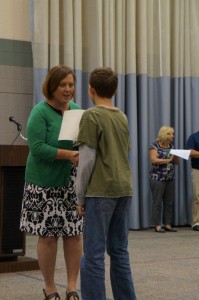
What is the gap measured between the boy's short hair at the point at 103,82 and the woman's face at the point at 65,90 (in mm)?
459

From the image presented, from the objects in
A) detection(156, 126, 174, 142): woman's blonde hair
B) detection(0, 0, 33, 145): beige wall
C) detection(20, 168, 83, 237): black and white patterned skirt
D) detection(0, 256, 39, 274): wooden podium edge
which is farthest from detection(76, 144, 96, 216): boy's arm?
detection(156, 126, 174, 142): woman's blonde hair

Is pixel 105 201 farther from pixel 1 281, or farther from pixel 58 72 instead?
pixel 1 281

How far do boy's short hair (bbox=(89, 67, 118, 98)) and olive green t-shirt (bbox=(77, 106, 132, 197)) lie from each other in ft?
0.26

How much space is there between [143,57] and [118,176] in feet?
17.0

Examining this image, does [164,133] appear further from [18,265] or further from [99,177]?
[99,177]

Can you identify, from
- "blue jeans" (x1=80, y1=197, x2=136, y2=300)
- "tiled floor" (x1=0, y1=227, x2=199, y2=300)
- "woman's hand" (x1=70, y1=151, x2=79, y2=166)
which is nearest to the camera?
"blue jeans" (x1=80, y1=197, x2=136, y2=300)

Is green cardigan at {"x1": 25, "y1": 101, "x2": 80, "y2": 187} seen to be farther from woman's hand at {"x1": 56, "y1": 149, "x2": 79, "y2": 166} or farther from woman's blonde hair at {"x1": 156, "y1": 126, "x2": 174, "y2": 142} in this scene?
woman's blonde hair at {"x1": 156, "y1": 126, "x2": 174, "y2": 142}

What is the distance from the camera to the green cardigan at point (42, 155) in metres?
3.30

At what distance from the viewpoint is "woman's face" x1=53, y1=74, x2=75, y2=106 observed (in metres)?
3.35

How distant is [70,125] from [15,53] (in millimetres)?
4187

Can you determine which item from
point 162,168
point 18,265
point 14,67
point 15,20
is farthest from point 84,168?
point 162,168

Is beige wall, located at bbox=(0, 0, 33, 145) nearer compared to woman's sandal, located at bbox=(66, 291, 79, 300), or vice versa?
woman's sandal, located at bbox=(66, 291, 79, 300)

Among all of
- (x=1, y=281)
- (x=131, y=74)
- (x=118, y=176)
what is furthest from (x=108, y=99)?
(x=131, y=74)

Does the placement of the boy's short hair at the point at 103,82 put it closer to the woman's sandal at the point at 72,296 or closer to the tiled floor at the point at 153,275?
the woman's sandal at the point at 72,296
